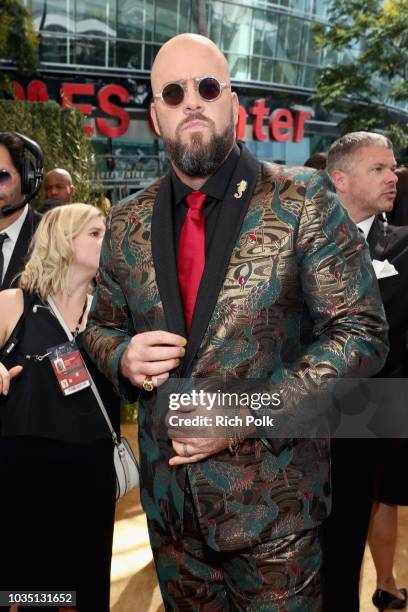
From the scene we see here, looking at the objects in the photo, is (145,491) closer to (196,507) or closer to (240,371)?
(196,507)

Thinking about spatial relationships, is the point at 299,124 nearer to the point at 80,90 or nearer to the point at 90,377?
the point at 80,90

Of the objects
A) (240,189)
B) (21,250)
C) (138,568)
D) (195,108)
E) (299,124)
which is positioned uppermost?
(195,108)

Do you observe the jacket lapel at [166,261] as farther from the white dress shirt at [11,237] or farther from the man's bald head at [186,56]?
the white dress shirt at [11,237]

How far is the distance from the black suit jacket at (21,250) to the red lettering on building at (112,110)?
18100 millimetres

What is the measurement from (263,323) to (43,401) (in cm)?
125

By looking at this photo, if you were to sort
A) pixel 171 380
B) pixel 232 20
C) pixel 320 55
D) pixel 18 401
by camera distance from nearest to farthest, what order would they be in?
pixel 171 380, pixel 18 401, pixel 232 20, pixel 320 55

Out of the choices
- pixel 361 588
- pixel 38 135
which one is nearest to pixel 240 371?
pixel 361 588

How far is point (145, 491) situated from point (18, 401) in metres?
0.90

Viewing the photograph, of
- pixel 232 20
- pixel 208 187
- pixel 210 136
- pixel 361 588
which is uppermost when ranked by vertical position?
pixel 232 20

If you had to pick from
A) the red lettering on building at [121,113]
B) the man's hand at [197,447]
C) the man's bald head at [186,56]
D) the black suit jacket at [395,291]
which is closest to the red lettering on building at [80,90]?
the red lettering on building at [121,113]

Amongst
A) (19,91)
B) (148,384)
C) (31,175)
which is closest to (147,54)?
(19,91)

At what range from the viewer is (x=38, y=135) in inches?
291

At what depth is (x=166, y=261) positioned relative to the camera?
175 centimetres

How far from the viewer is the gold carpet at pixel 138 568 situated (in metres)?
3.22
